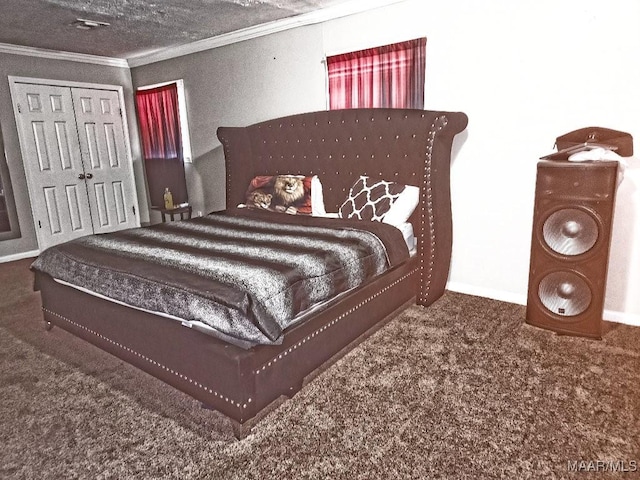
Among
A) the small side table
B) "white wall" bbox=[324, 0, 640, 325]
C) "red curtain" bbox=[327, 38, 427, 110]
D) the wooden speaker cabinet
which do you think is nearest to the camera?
the wooden speaker cabinet

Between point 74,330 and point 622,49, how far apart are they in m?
3.87

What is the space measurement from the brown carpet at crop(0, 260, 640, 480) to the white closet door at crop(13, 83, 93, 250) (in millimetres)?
2863

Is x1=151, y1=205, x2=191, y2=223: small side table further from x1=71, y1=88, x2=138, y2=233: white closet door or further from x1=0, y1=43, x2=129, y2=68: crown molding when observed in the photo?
x1=0, y1=43, x2=129, y2=68: crown molding

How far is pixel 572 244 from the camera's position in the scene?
2.58m

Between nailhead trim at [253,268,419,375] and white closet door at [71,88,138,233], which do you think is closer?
nailhead trim at [253,268,419,375]

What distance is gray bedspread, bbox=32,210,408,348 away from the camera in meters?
1.89

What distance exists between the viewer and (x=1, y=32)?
4289 mm

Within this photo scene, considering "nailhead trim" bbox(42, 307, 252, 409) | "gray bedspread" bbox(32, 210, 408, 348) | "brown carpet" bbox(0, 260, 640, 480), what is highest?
"gray bedspread" bbox(32, 210, 408, 348)

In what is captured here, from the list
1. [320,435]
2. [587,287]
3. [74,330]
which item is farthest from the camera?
[74,330]

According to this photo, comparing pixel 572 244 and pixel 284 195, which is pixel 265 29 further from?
pixel 572 244

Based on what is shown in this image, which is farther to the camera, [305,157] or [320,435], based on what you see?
[305,157]

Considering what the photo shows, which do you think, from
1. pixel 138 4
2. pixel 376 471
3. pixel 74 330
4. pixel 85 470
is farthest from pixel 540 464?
pixel 138 4

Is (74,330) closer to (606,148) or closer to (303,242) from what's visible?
(303,242)

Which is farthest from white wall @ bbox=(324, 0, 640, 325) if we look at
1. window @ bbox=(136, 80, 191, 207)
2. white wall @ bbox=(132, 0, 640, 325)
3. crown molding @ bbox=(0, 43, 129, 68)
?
crown molding @ bbox=(0, 43, 129, 68)
